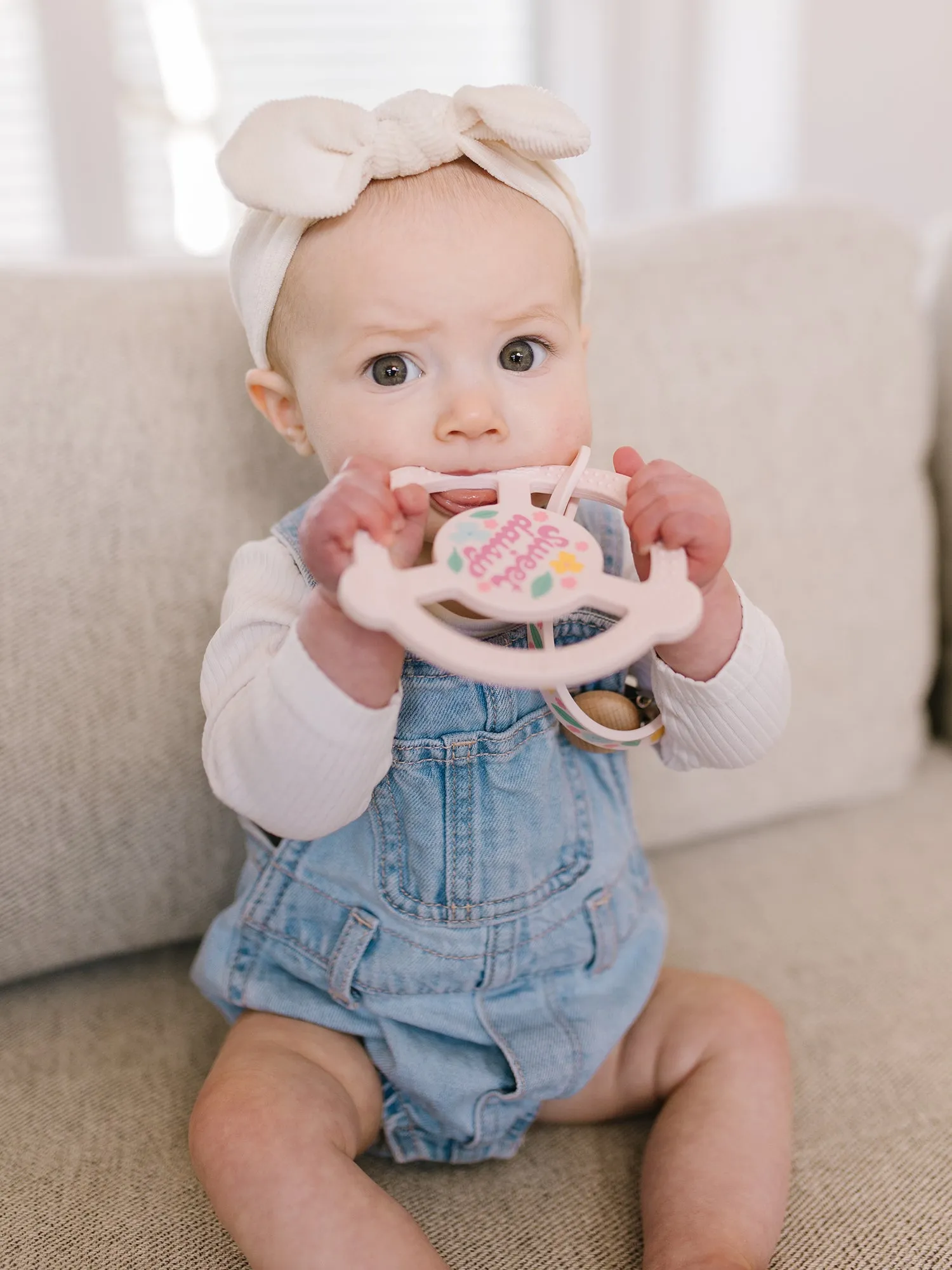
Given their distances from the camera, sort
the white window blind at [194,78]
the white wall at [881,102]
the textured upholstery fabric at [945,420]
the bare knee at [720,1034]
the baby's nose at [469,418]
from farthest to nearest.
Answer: the white window blind at [194,78], the white wall at [881,102], the textured upholstery fabric at [945,420], the bare knee at [720,1034], the baby's nose at [469,418]

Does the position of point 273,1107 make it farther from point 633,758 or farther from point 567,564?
point 633,758

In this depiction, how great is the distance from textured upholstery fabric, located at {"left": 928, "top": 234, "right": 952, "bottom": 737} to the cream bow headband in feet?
2.12

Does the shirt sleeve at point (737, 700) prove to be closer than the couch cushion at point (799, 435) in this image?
Yes

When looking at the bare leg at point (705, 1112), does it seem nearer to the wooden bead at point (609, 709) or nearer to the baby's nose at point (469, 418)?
the wooden bead at point (609, 709)

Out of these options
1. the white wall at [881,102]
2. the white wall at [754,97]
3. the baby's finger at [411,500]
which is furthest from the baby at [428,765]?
the white wall at [881,102]

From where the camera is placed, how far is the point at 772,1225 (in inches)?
26.3

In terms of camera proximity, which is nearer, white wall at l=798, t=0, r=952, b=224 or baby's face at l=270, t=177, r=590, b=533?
baby's face at l=270, t=177, r=590, b=533

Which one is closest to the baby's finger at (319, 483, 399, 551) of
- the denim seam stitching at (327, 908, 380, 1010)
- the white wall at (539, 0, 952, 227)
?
the denim seam stitching at (327, 908, 380, 1010)

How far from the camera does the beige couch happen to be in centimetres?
72

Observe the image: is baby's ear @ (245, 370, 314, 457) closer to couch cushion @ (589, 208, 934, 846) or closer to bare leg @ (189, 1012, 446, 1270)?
couch cushion @ (589, 208, 934, 846)

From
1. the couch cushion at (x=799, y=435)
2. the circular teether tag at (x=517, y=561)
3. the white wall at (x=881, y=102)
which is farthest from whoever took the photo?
the white wall at (x=881, y=102)

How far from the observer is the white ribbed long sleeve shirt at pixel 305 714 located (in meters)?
0.62

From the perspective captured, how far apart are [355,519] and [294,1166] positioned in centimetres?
38

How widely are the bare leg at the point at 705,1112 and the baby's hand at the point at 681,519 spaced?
1.15 feet
